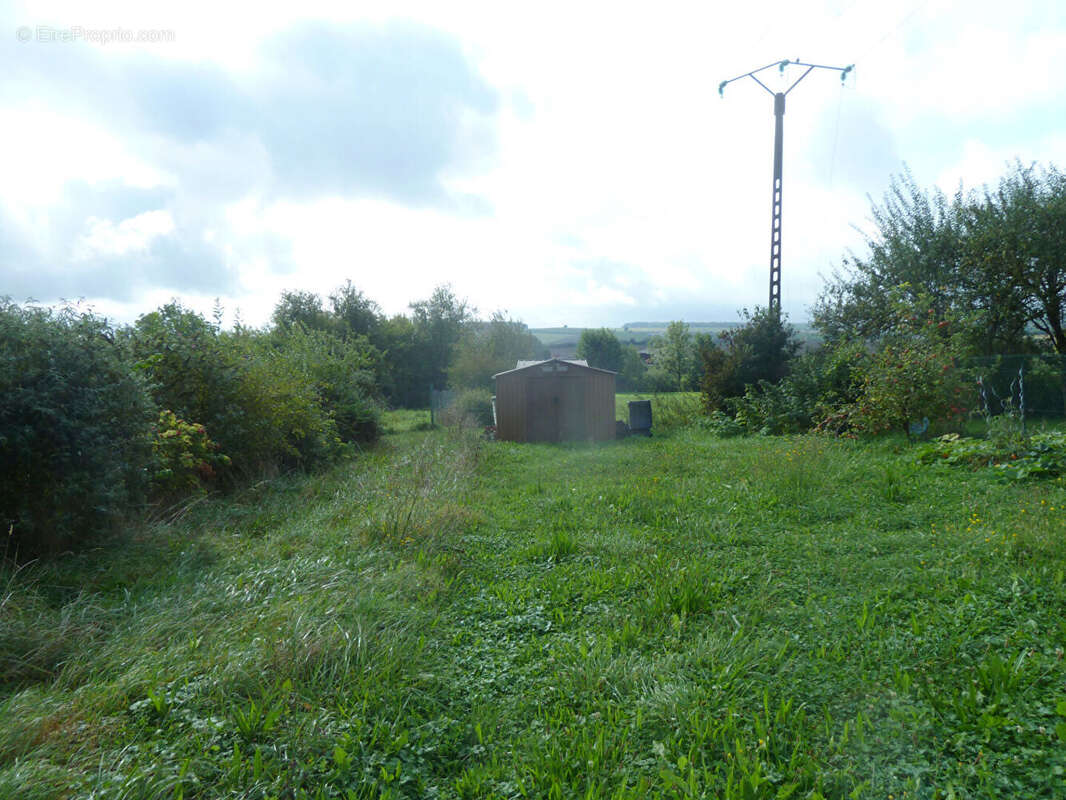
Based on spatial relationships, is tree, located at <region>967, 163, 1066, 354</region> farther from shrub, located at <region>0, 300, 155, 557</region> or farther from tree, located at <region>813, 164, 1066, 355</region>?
shrub, located at <region>0, 300, 155, 557</region>

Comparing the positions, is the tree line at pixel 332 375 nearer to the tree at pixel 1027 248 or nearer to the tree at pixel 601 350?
the tree at pixel 1027 248

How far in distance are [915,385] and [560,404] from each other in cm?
840

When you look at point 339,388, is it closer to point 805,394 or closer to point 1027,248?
point 805,394

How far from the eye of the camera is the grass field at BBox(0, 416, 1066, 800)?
8.17ft

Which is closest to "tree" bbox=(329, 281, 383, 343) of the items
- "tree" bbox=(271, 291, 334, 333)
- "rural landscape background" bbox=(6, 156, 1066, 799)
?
"tree" bbox=(271, 291, 334, 333)

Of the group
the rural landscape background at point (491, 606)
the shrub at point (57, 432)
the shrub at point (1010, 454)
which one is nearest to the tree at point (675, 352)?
the shrub at point (1010, 454)

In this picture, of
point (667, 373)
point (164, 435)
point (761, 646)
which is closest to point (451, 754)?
point (761, 646)

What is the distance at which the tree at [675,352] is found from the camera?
39219 millimetres

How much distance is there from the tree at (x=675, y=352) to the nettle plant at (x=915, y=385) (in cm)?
2447

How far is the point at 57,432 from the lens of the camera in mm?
4848

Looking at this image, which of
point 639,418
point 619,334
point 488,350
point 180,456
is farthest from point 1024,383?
point 619,334

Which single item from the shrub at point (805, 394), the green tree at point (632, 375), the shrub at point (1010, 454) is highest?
the green tree at point (632, 375)

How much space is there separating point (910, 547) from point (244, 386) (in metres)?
8.75

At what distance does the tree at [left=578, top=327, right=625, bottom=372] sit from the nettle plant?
3914 cm
